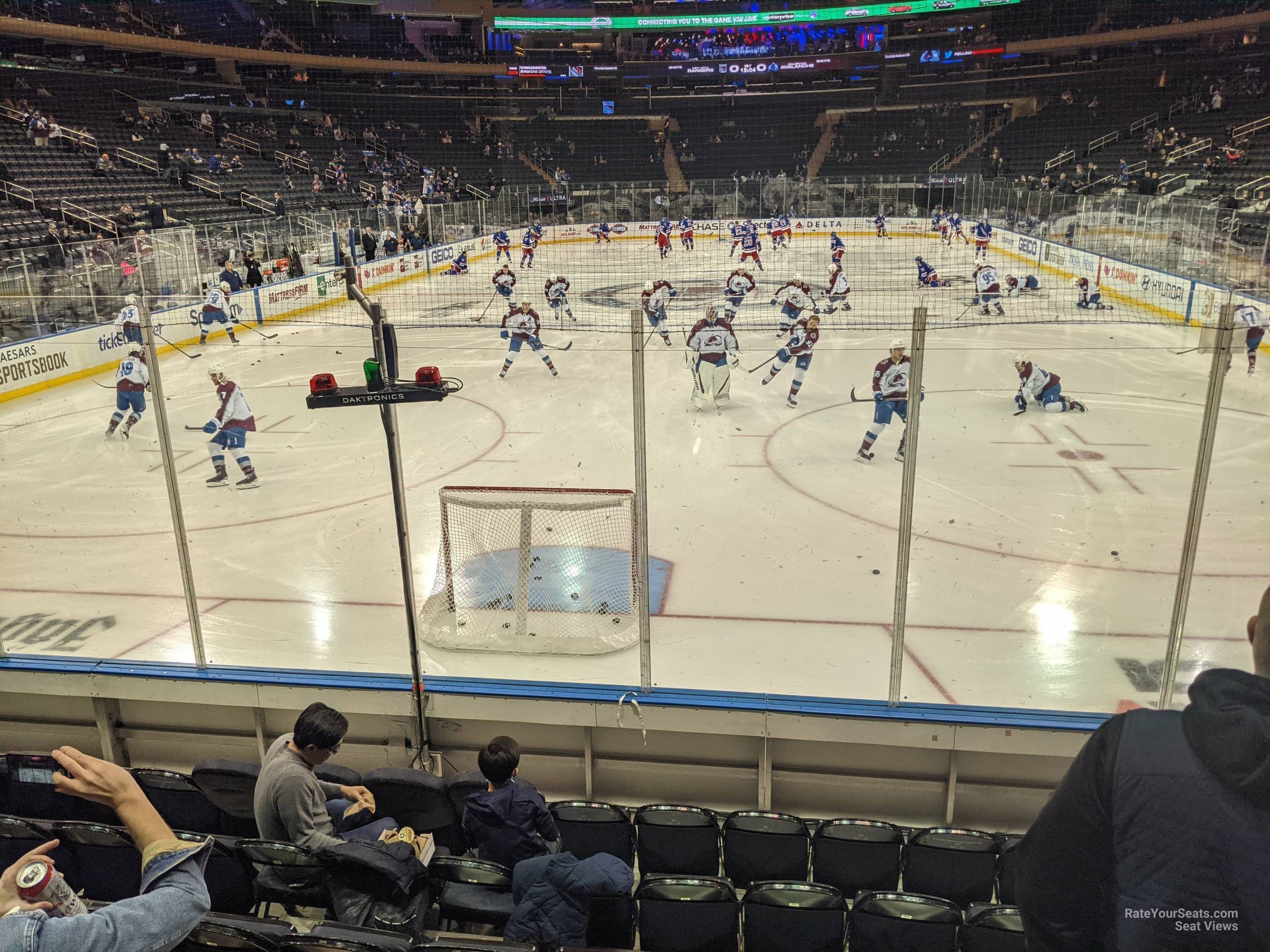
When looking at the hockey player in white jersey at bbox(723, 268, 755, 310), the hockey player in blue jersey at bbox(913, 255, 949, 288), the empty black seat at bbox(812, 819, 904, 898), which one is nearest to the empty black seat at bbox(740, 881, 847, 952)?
the empty black seat at bbox(812, 819, 904, 898)

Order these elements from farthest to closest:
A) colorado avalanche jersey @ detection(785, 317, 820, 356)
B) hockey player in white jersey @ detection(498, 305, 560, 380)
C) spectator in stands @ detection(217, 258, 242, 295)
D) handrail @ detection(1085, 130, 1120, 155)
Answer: handrail @ detection(1085, 130, 1120, 155)
spectator in stands @ detection(217, 258, 242, 295)
hockey player in white jersey @ detection(498, 305, 560, 380)
colorado avalanche jersey @ detection(785, 317, 820, 356)

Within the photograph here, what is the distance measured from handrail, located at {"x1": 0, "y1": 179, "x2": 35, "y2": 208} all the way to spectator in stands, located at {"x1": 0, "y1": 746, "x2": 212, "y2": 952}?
72.3ft

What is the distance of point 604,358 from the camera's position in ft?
45.4

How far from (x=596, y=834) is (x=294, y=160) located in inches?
1251

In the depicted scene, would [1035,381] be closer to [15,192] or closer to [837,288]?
[837,288]

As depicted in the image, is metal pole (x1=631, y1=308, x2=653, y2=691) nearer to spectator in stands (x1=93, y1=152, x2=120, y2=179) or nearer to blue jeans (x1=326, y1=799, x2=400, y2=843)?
blue jeans (x1=326, y1=799, x2=400, y2=843)

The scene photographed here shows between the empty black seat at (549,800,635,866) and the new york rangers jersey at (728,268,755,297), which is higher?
the new york rangers jersey at (728,268,755,297)

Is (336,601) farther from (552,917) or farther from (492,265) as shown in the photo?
(492,265)

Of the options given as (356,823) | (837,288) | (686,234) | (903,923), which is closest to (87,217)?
(686,234)

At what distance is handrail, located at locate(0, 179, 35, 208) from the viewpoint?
19.5 m

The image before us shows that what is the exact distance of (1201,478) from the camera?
12.2 feet

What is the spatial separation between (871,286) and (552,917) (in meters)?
19.3

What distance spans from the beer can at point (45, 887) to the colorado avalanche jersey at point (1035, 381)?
380 inches

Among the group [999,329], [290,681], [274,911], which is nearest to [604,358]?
[999,329]
